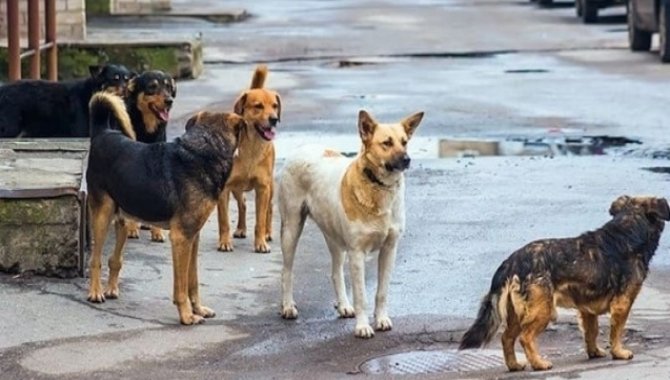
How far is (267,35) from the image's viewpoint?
31297 mm

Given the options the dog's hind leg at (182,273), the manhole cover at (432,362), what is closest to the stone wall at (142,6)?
the dog's hind leg at (182,273)

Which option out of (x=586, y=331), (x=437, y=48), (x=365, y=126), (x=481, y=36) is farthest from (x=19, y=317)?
(x=481, y=36)

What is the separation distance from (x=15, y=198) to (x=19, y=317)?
3.15 ft

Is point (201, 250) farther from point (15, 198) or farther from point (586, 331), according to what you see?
point (586, 331)

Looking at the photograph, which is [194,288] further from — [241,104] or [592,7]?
[592,7]

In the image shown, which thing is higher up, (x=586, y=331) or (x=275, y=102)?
(x=275, y=102)

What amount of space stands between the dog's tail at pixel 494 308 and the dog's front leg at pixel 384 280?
3.63 ft

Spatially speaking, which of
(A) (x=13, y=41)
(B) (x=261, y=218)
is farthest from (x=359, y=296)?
(A) (x=13, y=41)

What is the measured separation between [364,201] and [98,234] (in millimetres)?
1673

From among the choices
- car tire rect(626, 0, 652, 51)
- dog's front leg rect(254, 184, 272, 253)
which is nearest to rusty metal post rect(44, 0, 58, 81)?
dog's front leg rect(254, 184, 272, 253)

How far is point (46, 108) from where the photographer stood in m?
12.6

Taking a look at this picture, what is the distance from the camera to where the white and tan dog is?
895cm

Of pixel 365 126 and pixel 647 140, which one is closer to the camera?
pixel 365 126

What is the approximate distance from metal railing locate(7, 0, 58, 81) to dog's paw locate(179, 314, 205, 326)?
22.4ft
